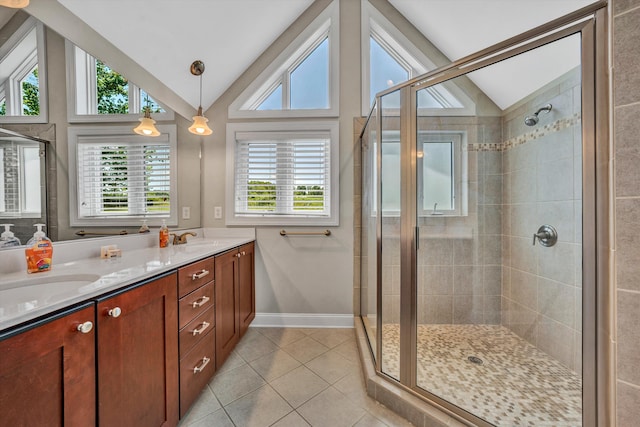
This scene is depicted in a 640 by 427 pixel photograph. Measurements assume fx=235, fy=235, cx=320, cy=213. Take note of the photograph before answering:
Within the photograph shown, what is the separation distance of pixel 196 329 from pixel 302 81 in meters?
2.24

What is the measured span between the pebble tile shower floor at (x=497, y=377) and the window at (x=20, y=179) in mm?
1888

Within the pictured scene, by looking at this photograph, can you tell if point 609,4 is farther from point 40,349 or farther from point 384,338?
point 40,349

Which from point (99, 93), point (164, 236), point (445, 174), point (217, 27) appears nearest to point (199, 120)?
point (99, 93)

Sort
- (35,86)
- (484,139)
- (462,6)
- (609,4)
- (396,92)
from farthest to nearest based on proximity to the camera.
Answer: (484,139) → (462,6) → (396,92) → (35,86) → (609,4)

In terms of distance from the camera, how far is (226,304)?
1.59m

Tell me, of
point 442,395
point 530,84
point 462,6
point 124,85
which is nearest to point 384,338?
point 442,395

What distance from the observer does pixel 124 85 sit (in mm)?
1516

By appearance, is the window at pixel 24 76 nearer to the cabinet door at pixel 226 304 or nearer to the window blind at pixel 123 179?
the window blind at pixel 123 179

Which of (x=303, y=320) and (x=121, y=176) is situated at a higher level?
(x=121, y=176)

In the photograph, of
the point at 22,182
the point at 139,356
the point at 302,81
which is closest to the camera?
the point at 139,356

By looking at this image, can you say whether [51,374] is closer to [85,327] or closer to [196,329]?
[85,327]

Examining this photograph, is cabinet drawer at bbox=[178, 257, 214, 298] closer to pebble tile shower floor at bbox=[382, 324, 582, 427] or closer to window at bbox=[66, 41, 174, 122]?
window at bbox=[66, 41, 174, 122]

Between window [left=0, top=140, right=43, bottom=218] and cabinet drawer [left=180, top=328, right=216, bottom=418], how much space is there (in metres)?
0.94

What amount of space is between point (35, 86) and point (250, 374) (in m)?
1.87
